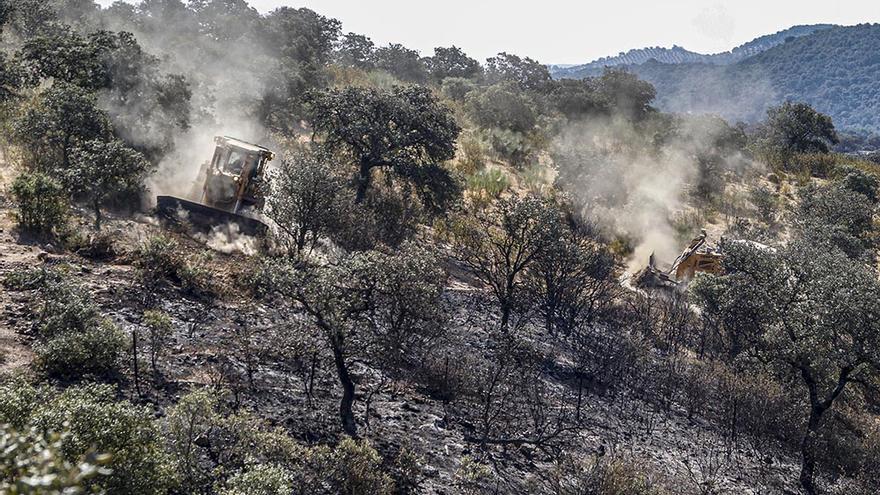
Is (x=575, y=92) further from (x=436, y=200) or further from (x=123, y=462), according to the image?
(x=123, y=462)

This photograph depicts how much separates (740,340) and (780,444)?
459cm

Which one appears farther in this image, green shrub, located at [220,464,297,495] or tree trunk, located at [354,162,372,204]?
tree trunk, located at [354,162,372,204]

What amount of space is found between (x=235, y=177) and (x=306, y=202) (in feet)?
9.47

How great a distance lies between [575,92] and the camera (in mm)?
45500

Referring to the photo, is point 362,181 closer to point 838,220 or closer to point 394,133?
point 394,133

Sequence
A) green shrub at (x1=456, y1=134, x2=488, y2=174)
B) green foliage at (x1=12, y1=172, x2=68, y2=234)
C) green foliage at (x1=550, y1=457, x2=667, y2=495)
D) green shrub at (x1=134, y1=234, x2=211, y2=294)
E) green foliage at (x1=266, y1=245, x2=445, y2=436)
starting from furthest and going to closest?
green shrub at (x1=456, y1=134, x2=488, y2=174) → green foliage at (x1=12, y1=172, x2=68, y2=234) → green shrub at (x1=134, y1=234, x2=211, y2=294) → green foliage at (x1=266, y1=245, x2=445, y2=436) → green foliage at (x1=550, y1=457, x2=667, y2=495)

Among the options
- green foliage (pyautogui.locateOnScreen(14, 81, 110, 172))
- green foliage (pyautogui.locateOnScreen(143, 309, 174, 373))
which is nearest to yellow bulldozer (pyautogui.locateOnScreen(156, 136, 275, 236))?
green foliage (pyautogui.locateOnScreen(14, 81, 110, 172))

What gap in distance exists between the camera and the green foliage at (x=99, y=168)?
562 inches

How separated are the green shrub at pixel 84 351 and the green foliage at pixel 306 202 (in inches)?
254

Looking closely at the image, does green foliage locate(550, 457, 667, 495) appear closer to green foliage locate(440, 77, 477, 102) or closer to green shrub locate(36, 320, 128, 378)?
green shrub locate(36, 320, 128, 378)

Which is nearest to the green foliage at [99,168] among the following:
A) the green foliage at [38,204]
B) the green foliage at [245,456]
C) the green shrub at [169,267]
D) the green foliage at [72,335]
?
the green foliage at [38,204]

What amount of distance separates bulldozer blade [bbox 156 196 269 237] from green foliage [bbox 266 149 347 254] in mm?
1189

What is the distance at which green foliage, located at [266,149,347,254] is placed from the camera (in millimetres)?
15609

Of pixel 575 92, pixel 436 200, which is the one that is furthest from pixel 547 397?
pixel 575 92
